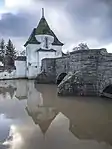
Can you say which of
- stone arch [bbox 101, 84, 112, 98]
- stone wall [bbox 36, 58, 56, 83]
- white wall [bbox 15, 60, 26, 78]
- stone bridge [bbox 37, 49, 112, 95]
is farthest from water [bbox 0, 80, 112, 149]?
white wall [bbox 15, 60, 26, 78]

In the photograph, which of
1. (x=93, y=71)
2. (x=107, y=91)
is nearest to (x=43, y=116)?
(x=107, y=91)

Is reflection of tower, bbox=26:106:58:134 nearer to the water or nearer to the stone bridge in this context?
the water

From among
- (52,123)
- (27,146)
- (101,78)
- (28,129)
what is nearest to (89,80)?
(101,78)

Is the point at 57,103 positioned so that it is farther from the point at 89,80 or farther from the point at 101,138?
the point at 101,138

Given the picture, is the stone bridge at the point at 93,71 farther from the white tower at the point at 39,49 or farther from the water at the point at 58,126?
the white tower at the point at 39,49

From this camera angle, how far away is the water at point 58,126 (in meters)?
5.20

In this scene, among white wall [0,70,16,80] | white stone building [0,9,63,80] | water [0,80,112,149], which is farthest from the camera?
white wall [0,70,16,80]

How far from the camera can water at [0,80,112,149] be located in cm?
520

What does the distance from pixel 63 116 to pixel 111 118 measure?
1721mm

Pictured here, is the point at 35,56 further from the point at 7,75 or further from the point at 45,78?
the point at 45,78

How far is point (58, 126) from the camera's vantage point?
6902mm

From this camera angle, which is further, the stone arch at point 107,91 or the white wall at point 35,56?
the white wall at point 35,56

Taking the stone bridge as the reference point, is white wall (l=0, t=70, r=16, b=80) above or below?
below

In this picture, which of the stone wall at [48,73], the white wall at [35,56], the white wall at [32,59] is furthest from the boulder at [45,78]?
the white wall at [32,59]
